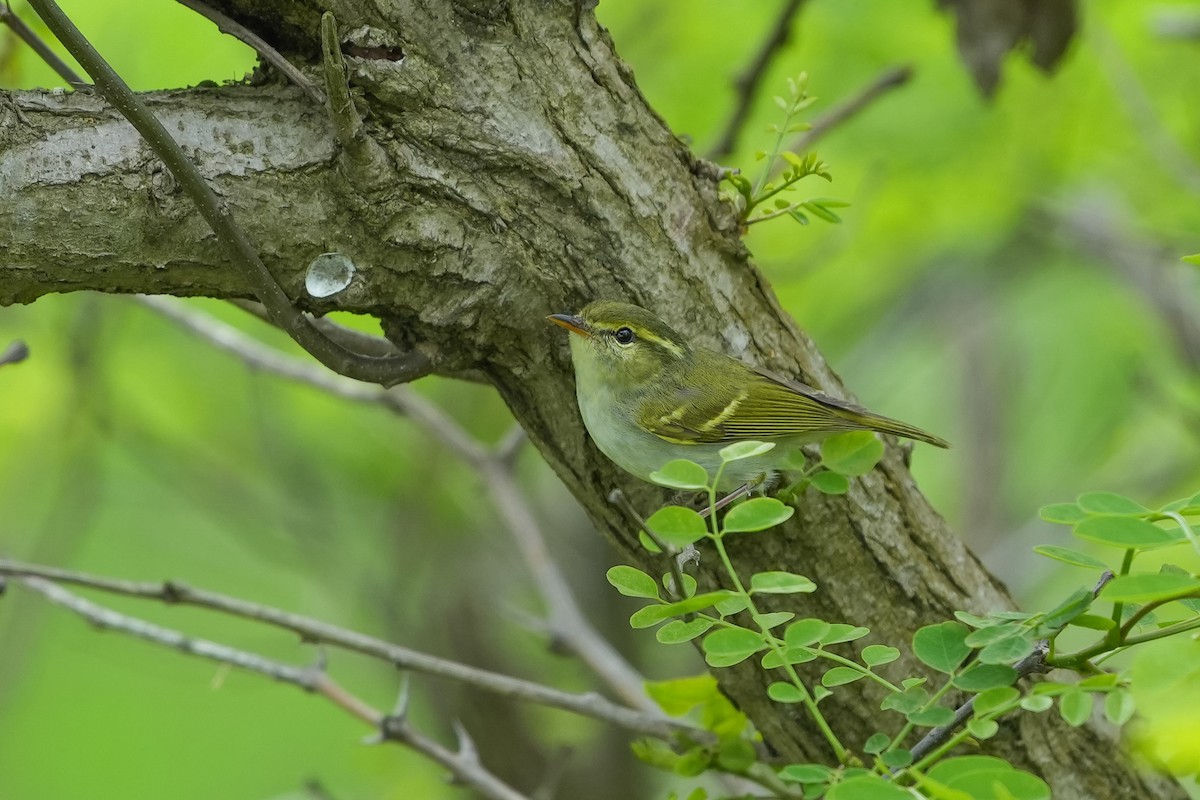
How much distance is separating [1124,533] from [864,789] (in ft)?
1.39

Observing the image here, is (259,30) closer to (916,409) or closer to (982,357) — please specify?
(982,357)

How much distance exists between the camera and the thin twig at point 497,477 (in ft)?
9.93

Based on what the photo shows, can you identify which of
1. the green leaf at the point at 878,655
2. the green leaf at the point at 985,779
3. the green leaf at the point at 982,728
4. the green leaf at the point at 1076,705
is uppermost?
the green leaf at the point at 878,655

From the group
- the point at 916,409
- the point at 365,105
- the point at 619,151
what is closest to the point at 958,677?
the point at 619,151

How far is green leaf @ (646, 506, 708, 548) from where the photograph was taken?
1428 mm

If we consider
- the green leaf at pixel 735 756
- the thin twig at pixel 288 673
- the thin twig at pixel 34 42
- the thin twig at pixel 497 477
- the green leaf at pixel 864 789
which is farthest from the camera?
the thin twig at pixel 497 477

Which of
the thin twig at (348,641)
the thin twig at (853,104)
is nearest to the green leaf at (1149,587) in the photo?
the thin twig at (348,641)

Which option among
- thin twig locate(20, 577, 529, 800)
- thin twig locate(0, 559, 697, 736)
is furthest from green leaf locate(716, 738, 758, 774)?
thin twig locate(20, 577, 529, 800)

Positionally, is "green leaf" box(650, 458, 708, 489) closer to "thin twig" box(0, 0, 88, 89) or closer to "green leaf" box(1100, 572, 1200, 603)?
"green leaf" box(1100, 572, 1200, 603)

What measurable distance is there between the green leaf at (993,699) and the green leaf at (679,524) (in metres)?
0.42

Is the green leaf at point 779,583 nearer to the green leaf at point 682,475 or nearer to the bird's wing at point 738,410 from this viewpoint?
the green leaf at point 682,475

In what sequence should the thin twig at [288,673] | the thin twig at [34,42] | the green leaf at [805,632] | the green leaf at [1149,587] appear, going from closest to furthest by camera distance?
the green leaf at [1149,587] < the green leaf at [805,632] < the thin twig at [34,42] < the thin twig at [288,673]

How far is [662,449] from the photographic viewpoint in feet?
7.84

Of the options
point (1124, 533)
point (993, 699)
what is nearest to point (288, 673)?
point (993, 699)
